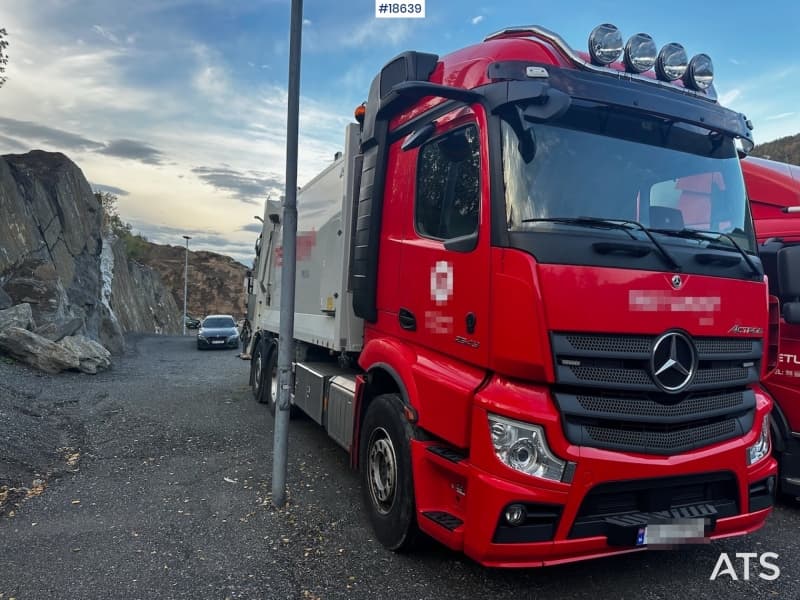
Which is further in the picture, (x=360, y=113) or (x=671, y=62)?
(x=360, y=113)

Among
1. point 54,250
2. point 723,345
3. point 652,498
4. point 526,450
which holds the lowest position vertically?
point 652,498

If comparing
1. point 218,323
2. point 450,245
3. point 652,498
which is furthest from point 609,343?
point 218,323

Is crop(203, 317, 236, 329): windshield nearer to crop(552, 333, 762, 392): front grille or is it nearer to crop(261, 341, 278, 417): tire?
crop(261, 341, 278, 417): tire

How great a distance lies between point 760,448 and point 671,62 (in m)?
2.37

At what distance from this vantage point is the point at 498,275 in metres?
2.88

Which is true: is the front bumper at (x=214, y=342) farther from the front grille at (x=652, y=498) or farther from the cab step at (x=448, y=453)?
the front grille at (x=652, y=498)

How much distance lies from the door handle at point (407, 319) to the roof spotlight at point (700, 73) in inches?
89.4

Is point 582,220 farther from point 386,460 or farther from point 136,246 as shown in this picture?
point 136,246

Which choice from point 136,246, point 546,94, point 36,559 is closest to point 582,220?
point 546,94

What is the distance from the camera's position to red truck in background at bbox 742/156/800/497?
4098 millimetres

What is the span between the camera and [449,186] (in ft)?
11.2

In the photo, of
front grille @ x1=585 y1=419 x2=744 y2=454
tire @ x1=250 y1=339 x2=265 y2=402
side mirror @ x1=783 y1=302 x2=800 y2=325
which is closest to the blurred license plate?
front grille @ x1=585 y1=419 x2=744 y2=454

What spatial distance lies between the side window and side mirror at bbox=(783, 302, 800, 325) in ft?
8.92

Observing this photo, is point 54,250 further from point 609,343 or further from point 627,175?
point 609,343
